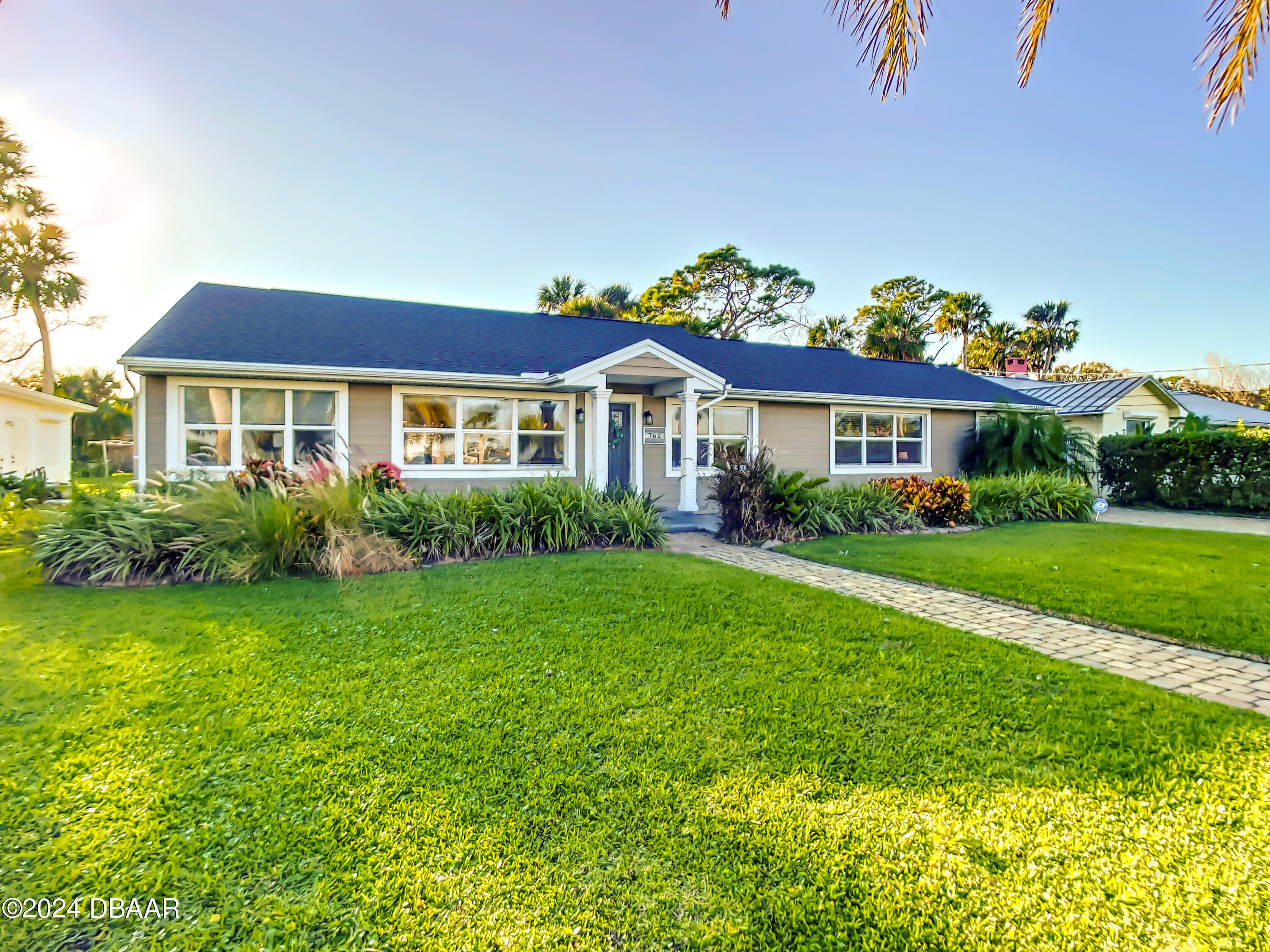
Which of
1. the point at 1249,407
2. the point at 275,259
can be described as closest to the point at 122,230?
the point at 275,259

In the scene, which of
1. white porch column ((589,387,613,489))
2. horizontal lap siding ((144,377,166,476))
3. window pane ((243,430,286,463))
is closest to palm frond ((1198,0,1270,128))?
white porch column ((589,387,613,489))

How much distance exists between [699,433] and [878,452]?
5.39 m

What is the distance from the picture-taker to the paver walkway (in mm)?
3871

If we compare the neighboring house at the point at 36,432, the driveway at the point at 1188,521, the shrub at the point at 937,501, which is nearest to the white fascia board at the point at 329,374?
the shrub at the point at 937,501

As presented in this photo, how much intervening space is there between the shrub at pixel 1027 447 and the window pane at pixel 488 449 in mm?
12042

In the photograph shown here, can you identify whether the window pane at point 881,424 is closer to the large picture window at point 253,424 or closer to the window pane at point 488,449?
the window pane at point 488,449

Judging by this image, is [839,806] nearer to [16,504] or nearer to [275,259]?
[16,504]

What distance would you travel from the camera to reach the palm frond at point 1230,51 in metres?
2.73

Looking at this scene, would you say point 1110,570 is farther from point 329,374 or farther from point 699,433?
point 329,374

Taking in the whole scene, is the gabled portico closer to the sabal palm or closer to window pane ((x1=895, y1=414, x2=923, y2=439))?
window pane ((x1=895, y1=414, x2=923, y2=439))

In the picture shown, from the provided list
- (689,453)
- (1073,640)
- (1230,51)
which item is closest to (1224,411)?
(689,453)

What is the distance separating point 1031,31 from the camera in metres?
3.10

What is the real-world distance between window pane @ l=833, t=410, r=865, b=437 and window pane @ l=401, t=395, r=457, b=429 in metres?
8.98

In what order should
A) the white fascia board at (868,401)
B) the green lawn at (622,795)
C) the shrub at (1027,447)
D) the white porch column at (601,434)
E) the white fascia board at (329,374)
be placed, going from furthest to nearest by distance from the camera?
the shrub at (1027,447)
the white fascia board at (868,401)
the white porch column at (601,434)
the white fascia board at (329,374)
the green lawn at (622,795)
